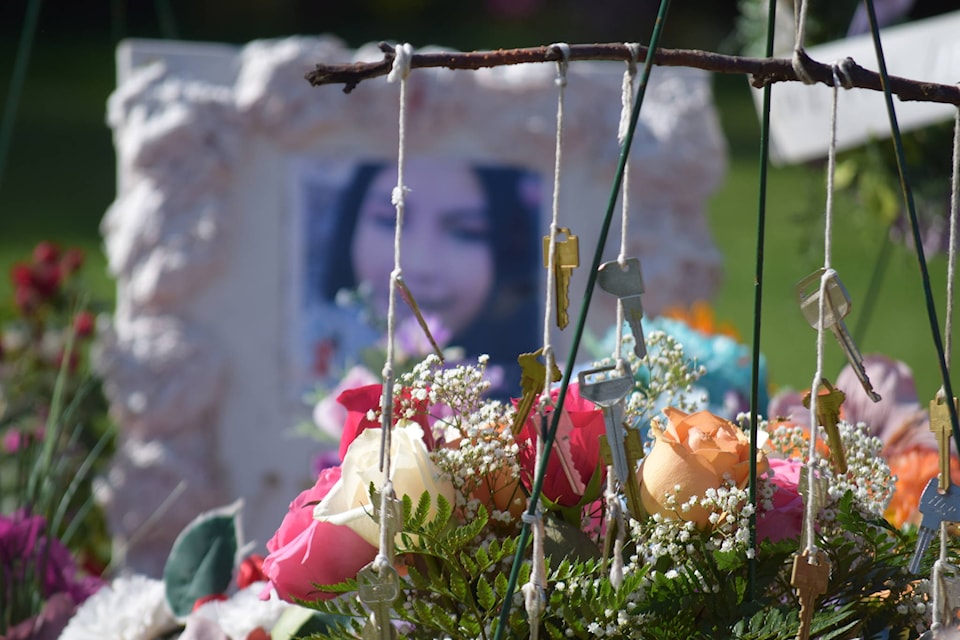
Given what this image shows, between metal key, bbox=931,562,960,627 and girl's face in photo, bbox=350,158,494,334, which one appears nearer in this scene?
metal key, bbox=931,562,960,627

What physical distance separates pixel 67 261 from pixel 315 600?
200 cm

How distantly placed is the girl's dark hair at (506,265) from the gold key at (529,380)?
6.15ft

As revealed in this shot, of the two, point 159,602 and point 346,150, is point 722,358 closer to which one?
point 159,602

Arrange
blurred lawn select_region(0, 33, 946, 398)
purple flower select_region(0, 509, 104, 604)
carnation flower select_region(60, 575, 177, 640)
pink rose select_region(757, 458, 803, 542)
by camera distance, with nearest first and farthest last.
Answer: pink rose select_region(757, 458, 803, 542) → carnation flower select_region(60, 575, 177, 640) → purple flower select_region(0, 509, 104, 604) → blurred lawn select_region(0, 33, 946, 398)

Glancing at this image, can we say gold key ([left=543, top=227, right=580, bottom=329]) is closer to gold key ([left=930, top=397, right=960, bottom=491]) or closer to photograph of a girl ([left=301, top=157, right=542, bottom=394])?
gold key ([left=930, top=397, right=960, bottom=491])

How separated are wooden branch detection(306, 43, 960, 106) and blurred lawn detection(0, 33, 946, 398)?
127 inches

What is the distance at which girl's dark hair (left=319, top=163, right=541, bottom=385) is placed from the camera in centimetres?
245

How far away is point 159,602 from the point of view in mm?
761

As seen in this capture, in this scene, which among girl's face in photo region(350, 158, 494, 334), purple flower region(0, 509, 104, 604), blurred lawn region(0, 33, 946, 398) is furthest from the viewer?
blurred lawn region(0, 33, 946, 398)

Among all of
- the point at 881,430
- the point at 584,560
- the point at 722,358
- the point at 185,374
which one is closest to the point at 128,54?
the point at 185,374

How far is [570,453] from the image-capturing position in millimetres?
590

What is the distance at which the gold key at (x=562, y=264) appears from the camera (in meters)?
0.50

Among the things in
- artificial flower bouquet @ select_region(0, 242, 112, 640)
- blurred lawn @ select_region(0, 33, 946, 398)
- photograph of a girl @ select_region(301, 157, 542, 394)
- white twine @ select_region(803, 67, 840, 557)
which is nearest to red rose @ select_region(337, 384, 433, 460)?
white twine @ select_region(803, 67, 840, 557)

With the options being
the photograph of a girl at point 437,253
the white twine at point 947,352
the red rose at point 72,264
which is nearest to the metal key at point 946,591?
the white twine at point 947,352
